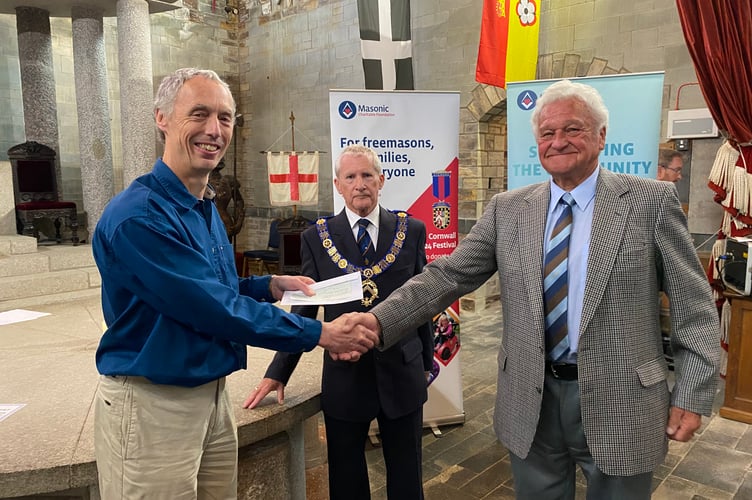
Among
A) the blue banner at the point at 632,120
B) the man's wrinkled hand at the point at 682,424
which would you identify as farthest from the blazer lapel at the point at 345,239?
the blue banner at the point at 632,120

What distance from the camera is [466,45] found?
666 cm

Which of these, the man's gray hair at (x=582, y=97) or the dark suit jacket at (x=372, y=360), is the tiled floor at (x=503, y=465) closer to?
the dark suit jacket at (x=372, y=360)

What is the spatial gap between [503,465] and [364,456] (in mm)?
1461

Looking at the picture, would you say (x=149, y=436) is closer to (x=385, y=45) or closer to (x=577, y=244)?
(x=577, y=244)

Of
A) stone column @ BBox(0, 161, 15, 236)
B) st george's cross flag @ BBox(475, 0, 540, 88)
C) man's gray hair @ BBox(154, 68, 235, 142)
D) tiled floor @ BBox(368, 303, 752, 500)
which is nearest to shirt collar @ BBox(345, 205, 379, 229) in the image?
man's gray hair @ BBox(154, 68, 235, 142)

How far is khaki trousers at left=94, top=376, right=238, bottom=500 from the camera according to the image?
4.52 ft

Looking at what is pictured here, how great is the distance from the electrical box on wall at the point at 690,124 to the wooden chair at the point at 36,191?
20.5 feet

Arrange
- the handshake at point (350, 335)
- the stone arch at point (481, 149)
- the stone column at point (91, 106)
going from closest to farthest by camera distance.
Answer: the handshake at point (350, 335)
the stone column at point (91, 106)
the stone arch at point (481, 149)

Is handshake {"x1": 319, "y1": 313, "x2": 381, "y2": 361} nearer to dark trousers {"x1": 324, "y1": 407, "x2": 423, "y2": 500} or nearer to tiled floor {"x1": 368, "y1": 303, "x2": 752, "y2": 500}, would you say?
dark trousers {"x1": 324, "y1": 407, "x2": 423, "y2": 500}

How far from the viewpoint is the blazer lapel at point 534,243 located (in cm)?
157

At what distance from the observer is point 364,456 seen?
207 cm

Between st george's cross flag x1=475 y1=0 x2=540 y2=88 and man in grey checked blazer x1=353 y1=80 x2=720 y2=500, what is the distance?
4.00 metres

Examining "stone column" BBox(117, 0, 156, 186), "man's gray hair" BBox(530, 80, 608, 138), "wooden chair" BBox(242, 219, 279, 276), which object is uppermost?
"stone column" BBox(117, 0, 156, 186)

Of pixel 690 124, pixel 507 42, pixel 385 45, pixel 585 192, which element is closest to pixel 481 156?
pixel 507 42
